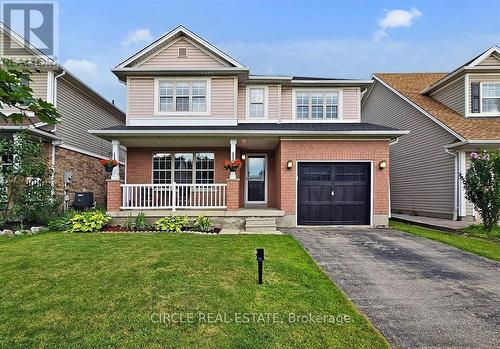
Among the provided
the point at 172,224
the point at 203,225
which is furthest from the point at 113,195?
the point at 203,225

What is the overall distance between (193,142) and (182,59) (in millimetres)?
3662

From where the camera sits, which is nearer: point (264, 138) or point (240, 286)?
point (240, 286)

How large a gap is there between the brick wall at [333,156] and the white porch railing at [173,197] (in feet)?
7.49

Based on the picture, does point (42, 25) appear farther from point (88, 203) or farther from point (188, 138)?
point (88, 203)

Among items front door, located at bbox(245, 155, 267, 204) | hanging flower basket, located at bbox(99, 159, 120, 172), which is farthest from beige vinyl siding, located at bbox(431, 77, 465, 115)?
hanging flower basket, located at bbox(99, 159, 120, 172)

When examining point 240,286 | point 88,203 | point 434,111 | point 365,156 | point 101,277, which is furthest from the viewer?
point 434,111

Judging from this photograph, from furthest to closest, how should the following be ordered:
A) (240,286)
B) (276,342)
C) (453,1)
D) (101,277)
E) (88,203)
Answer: (453,1)
(88,203)
(101,277)
(240,286)
(276,342)

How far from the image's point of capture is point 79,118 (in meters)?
14.1

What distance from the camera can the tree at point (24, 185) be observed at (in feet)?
32.5

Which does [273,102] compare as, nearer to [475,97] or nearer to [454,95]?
[454,95]

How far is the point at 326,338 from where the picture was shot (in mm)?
3217

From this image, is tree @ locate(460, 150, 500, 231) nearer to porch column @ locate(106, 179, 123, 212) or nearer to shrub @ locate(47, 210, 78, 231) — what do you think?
porch column @ locate(106, 179, 123, 212)

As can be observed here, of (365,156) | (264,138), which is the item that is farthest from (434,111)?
(264,138)

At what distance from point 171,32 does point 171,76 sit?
5.97ft
